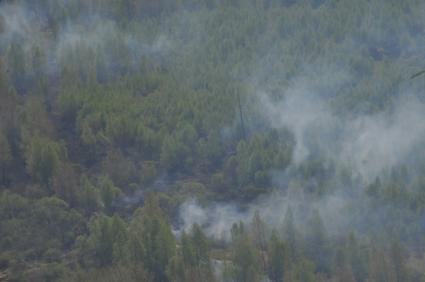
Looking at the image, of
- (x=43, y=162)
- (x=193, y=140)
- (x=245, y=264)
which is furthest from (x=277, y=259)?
(x=43, y=162)

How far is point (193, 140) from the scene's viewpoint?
53.2 meters

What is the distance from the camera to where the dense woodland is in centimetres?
3741

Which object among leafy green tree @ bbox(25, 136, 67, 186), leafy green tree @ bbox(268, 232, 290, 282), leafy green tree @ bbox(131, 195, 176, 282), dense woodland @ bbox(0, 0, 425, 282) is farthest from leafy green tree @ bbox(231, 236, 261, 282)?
leafy green tree @ bbox(25, 136, 67, 186)

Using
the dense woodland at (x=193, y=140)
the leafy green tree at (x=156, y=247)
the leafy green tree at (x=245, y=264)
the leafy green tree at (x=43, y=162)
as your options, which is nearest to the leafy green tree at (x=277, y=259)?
the dense woodland at (x=193, y=140)

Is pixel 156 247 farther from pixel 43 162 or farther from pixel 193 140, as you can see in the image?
pixel 193 140

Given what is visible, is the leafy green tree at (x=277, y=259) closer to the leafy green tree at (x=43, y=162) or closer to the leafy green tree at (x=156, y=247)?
the leafy green tree at (x=156, y=247)

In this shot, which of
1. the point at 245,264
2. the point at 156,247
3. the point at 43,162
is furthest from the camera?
the point at 43,162

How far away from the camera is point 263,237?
38.6 m

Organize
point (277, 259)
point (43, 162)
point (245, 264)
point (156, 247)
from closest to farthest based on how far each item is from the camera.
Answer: point (245, 264) → point (277, 259) → point (156, 247) → point (43, 162)

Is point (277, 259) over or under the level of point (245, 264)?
over

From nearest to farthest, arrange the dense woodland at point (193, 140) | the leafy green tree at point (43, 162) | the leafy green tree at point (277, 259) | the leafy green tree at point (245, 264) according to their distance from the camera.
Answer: the leafy green tree at point (245, 264) → the leafy green tree at point (277, 259) → the dense woodland at point (193, 140) → the leafy green tree at point (43, 162)

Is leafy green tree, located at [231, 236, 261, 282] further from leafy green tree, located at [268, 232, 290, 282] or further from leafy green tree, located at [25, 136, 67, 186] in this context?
leafy green tree, located at [25, 136, 67, 186]

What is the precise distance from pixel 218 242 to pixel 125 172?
10.2m

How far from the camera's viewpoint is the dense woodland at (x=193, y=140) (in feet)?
123
